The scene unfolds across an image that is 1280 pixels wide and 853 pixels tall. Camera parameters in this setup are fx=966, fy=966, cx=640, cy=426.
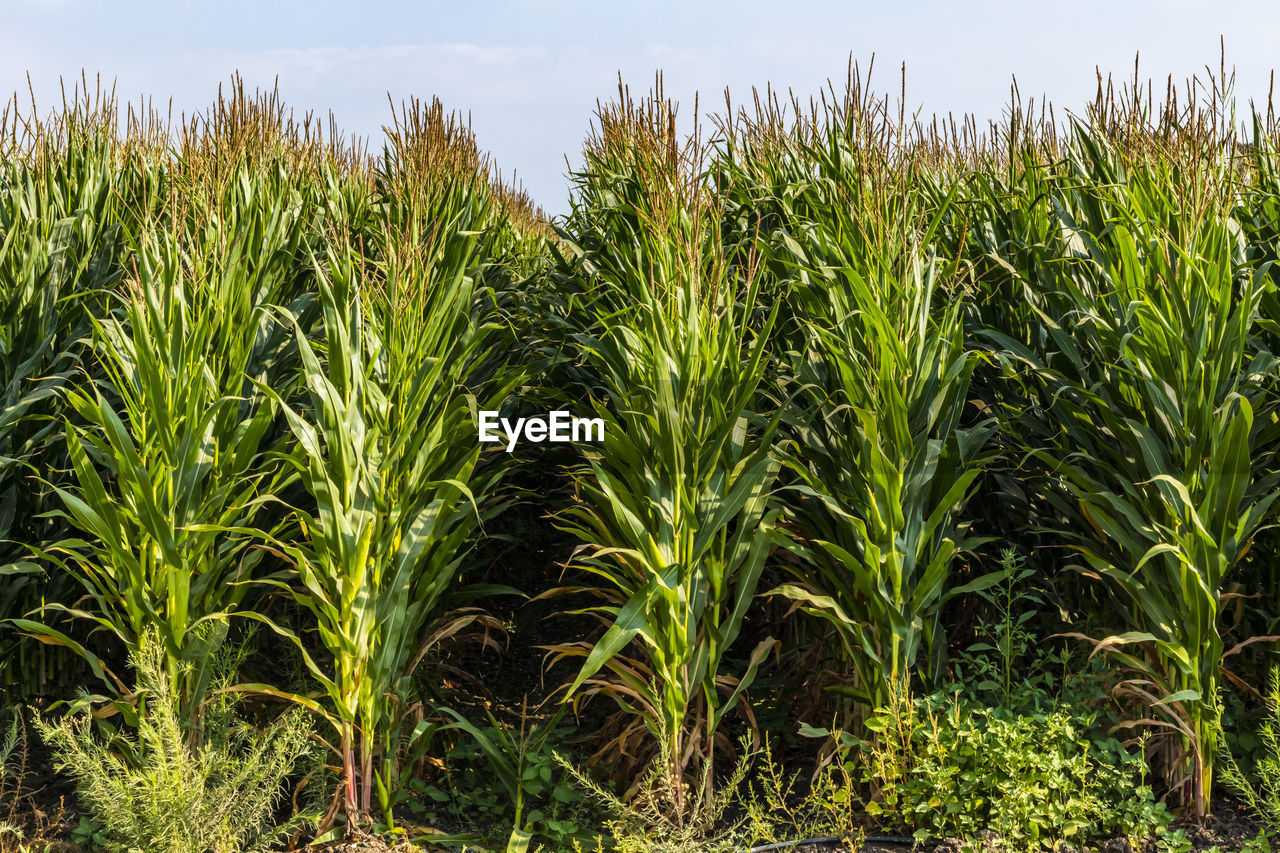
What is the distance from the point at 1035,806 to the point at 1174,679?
2.51ft

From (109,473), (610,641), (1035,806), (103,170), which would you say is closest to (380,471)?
(610,641)

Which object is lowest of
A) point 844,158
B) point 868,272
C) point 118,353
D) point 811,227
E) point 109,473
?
point 109,473

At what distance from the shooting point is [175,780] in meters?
3.21

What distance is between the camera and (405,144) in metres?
5.73

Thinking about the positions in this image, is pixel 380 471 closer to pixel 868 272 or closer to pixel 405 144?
pixel 868 272

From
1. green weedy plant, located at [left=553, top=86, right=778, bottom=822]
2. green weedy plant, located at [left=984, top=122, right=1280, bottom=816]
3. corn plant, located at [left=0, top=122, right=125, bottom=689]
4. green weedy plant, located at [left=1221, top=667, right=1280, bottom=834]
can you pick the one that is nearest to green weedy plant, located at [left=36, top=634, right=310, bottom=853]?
corn plant, located at [left=0, top=122, right=125, bottom=689]

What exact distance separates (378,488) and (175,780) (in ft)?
3.82

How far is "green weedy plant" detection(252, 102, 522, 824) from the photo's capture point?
3438mm

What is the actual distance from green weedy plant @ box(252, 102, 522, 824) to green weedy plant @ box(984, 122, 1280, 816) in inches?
93.8

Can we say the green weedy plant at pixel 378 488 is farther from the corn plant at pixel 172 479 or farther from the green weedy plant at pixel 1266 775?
the green weedy plant at pixel 1266 775

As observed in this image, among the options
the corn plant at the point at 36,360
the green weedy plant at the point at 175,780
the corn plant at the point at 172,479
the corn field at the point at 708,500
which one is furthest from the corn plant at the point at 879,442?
the corn plant at the point at 36,360

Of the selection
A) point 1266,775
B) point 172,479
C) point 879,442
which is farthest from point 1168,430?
point 172,479

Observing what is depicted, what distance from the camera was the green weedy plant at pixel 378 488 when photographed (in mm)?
3438

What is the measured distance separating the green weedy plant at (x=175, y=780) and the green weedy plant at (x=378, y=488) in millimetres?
266
